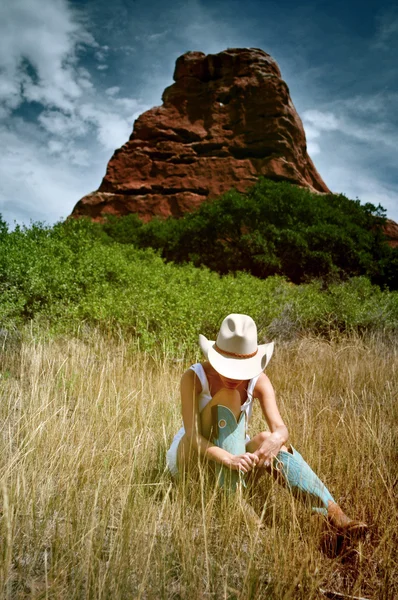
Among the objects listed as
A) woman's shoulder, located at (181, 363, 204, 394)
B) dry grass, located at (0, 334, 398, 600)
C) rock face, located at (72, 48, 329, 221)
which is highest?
rock face, located at (72, 48, 329, 221)

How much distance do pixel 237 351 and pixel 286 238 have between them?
13503 millimetres

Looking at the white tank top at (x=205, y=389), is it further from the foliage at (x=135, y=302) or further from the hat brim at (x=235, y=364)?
the foliage at (x=135, y=302)

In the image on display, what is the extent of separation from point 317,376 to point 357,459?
2.37 metres

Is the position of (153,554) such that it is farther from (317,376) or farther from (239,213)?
(239,213)

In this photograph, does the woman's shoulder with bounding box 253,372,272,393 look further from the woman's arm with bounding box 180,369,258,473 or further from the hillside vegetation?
the hillside vegetation

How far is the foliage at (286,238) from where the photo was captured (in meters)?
15.1

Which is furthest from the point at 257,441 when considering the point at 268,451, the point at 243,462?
the point at 243,462

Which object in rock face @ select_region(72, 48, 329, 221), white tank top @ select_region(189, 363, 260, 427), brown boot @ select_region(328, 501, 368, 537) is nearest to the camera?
brown boot @ select_region(328, 501, 368, 537)

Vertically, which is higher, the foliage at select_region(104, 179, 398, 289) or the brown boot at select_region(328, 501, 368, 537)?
the foliage at select_region(104, 179, 398, 289)

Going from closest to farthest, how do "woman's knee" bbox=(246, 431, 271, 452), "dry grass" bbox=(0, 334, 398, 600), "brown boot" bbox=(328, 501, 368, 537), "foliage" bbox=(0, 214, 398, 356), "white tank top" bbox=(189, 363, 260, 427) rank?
"dry grass" bbox=(0, 334, 398, 600)
"brown boot" bbox=(328, 501, 368, 537)
"woman's knee" bbox=(246, 431, 271, 452)
"white tank top" bbox=(189, 363, 260, 427)
"foliage" bbox=(0, 214, 398, 356)

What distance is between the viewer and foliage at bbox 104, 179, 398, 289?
15.1 meters

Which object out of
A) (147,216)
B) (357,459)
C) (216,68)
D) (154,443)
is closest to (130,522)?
(154,443)

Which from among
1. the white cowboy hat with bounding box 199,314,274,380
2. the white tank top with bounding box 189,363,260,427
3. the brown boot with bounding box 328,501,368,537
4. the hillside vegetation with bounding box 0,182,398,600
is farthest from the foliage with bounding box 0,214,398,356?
the brown boot with bounding box 328,501,368,537

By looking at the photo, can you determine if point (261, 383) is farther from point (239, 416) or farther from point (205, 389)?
point (205, 389)
